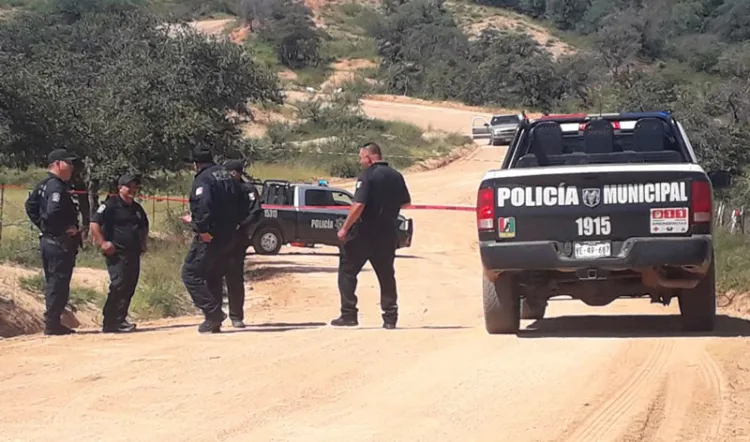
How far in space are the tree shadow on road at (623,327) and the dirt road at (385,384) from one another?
1.1 inches

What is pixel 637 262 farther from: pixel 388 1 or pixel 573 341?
pixel 388 1

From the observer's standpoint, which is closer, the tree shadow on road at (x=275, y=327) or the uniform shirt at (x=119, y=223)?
the tree shadow on road at (x=275, y=327)

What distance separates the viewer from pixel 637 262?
9.09 meters

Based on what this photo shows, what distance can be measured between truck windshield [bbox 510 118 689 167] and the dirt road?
1.69 meters

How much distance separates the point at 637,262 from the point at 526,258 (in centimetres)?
94

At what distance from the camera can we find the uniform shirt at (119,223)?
1143cm

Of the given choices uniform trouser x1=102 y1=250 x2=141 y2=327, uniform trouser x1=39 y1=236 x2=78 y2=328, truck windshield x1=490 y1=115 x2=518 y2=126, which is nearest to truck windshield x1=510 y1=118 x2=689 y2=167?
uniform trouser x1=102 y1=250 x2=141 y2=327

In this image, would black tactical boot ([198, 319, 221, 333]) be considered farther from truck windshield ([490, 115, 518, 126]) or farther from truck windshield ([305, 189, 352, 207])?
truck windshield ([490, 115, 518, 126])

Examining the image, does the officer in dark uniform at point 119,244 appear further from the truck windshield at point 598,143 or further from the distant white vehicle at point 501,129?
the distant white vehicle at point 501,129

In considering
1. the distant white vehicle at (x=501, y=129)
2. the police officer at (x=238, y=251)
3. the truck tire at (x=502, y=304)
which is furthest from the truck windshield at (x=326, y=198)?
the distant white vehicle at (x=501, y=129)

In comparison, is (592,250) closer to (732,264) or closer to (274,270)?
(732,264)

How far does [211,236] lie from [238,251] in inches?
19.8

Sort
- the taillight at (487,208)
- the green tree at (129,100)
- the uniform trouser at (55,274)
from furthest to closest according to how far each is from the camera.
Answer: the green tree at (129,100) < the uniform trouser at (55,274) < the taillight at (487,208)

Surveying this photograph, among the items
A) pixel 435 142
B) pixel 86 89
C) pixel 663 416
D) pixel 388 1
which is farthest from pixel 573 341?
pixel 388 1
